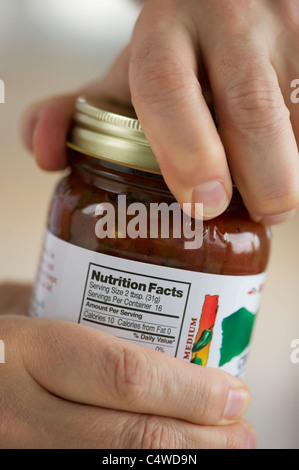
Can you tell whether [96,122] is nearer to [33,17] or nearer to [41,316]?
[41,316]

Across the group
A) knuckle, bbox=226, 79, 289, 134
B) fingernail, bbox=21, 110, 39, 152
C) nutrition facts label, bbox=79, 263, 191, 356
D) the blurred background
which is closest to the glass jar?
nutrition facts label, bbox=79, 263, 191, 356

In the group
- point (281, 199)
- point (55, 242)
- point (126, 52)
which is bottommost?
point (55, 242)

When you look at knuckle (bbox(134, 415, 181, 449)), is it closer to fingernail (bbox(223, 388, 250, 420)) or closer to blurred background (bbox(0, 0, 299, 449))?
fingernail (bbox(223, 388, 250, 420))

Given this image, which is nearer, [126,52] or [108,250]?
[108,250]

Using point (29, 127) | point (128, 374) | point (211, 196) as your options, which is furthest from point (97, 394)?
point (29, 127)

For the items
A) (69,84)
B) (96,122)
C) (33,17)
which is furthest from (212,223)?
(69,84)
